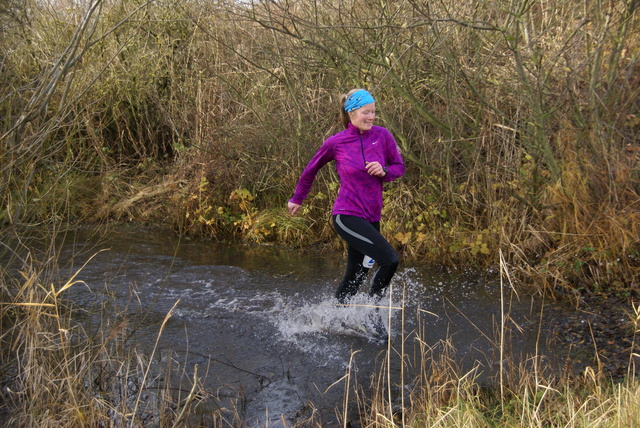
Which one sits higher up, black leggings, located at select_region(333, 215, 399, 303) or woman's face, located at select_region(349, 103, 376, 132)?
woman's face, located at select_region(349, 103, 376, 132)

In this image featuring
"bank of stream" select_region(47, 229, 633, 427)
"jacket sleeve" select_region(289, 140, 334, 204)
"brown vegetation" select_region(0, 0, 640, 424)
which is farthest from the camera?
"jacket sleeve" select_region(289, 140, 334, 204)

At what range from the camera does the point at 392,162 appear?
5.42 m

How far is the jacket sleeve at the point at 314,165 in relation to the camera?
5.32m

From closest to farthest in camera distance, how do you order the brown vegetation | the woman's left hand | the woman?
the brown vegetation, the woman's left hand, the woman

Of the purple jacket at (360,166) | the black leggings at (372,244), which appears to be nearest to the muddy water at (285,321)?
the black leggings at (372,244)

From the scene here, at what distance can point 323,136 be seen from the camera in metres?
9.10

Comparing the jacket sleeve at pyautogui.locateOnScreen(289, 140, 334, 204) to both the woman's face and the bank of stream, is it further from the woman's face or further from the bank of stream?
the bank of stream

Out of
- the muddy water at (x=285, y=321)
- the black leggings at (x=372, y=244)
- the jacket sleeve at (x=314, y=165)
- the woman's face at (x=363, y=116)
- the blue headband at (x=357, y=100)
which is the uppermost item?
the blue headband at (x=357, y=100)

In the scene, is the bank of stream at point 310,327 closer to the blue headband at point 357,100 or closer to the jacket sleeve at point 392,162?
the jacket sleeve at point 392,162

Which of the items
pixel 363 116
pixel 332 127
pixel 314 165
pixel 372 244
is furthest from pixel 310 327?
pixel 332 127

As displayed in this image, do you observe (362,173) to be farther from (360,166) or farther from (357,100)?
(357,100)

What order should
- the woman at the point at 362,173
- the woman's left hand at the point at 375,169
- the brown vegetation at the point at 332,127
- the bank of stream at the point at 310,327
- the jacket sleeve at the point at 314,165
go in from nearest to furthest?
the bank of stream at the point at 310,327 → the brown vegetation at the point at 332,127 → the woman's left hand at the point at 375,169 → the woman at the point at 362,173 → the jacket sleeve at the point at 314,165

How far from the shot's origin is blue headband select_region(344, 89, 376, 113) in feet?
16.6

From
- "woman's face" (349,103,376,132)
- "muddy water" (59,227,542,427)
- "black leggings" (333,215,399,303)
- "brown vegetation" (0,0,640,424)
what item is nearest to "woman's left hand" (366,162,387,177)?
"woman's face" (349,103,376,132)
